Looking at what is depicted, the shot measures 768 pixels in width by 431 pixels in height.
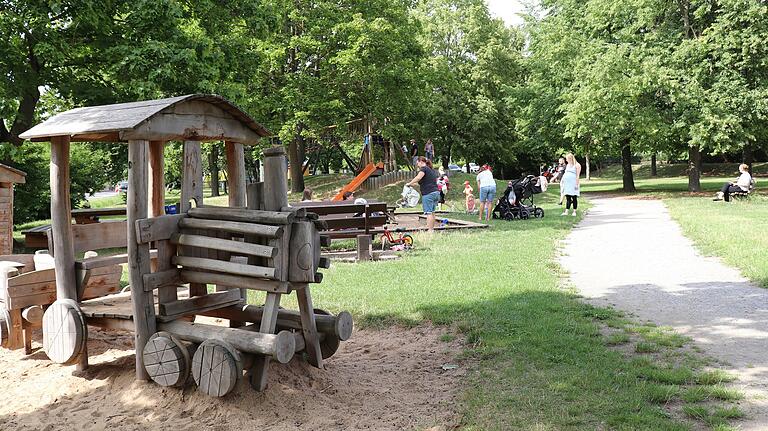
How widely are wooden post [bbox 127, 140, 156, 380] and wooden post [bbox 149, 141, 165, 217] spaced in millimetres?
996

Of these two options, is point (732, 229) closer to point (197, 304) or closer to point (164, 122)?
point (197, 304)

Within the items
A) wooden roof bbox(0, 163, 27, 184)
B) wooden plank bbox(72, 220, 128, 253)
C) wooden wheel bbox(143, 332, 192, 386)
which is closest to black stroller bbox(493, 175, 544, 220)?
wooden roof bbox(0, 163, 27, 184)

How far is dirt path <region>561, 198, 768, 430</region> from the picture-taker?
18.8 ft

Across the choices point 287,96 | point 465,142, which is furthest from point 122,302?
point 465,142

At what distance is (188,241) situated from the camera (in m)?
A: 5.54

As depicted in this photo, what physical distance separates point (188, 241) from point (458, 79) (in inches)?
1535

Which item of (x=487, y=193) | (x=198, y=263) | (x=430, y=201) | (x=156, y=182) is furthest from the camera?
(x=487, y=193)

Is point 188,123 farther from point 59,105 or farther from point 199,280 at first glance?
point 59,105

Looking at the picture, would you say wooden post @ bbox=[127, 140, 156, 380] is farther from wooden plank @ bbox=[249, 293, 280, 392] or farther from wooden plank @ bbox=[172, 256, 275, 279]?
wooden plank @ bbox=[249, 293, 280, 392]

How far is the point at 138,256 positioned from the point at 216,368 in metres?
1.26

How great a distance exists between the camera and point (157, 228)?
5543mm

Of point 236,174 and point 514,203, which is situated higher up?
point 236,174

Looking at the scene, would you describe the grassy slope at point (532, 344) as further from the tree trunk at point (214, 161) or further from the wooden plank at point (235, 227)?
the tree trunk at point (214, 161)

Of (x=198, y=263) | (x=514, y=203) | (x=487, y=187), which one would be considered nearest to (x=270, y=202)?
(x=198, y=263)
